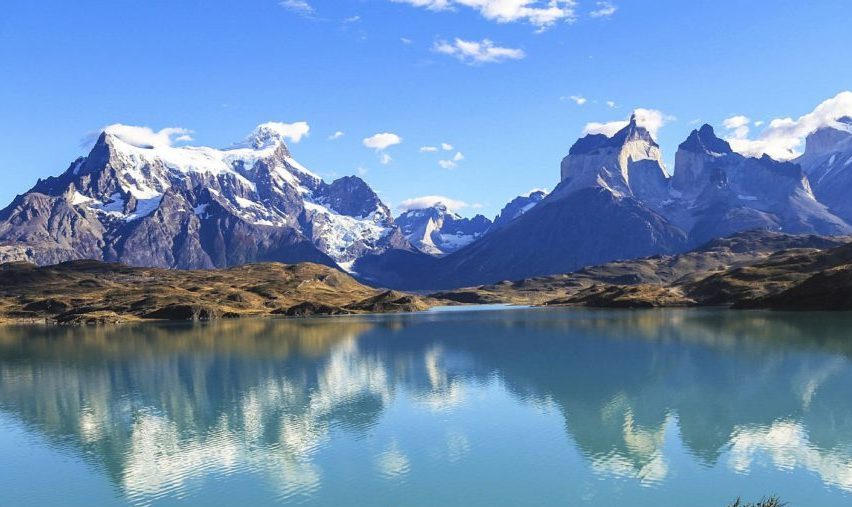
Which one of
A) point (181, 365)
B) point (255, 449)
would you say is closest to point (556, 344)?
point (181, 365)

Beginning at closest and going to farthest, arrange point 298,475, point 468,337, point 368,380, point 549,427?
point 298,475
point 549,427
point 368,380
point 468,337

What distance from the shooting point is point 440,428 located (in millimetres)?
65250

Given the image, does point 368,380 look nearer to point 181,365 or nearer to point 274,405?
point 274,405

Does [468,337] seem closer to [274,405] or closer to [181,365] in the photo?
[181,365]

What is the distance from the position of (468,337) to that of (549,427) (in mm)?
106144

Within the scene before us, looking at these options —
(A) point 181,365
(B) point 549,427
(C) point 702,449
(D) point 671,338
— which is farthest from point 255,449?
(D) point 671,338

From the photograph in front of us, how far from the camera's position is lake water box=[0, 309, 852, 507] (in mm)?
46875

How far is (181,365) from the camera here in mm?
119188

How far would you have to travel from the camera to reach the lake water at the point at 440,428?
46875 millimetres

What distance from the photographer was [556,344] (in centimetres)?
14088

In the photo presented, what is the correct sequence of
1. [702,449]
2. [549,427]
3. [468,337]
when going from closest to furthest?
1. [702,449]
2. [549,427]
3. [468,337]

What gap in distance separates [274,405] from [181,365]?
1936 inches

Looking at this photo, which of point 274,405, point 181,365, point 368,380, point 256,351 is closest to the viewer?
point 274,405

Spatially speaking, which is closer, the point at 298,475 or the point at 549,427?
the point at 298,475
